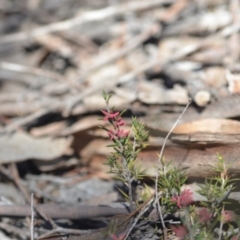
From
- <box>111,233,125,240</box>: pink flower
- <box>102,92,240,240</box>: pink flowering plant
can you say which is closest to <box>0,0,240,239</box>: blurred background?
<box>102,92,240,240</box>: pink flowering plant

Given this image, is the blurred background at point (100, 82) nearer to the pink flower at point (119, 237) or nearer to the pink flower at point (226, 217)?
the pink flower at point (226, 217)

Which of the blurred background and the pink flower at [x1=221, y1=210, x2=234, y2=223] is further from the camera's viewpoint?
the blurred background

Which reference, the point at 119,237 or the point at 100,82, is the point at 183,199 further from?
the point at 100,82

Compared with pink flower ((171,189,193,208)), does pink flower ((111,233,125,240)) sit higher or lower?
lower

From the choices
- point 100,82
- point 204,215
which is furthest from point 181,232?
point 100,82

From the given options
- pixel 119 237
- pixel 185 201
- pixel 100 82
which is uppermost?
pixel 100 82

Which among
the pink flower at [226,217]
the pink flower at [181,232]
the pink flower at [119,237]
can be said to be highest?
the pink flower at [226,217]

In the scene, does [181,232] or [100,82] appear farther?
[100,82]

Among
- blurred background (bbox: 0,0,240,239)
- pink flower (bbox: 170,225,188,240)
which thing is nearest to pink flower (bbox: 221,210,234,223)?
pink flower (bbox: 170,225,188,240)

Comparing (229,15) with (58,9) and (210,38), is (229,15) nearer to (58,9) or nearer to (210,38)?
(210,38)

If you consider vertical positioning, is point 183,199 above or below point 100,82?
below

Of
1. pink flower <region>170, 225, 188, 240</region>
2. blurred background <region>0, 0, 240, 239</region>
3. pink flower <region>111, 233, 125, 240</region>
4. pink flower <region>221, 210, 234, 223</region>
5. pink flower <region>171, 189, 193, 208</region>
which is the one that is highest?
blurred background <region>0, 0, 240, 239</region>

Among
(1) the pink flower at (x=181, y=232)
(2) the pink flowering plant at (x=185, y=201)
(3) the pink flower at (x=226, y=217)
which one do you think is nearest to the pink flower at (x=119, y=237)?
(2) the pink flowering plant at (x=185, y=201)

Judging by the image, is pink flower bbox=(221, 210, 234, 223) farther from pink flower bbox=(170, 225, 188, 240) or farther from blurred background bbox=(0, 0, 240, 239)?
blurred background bbox=(0, 0, 240, 239)
